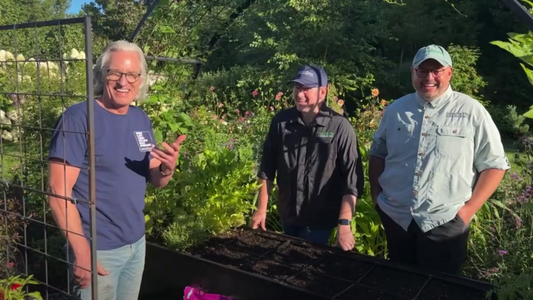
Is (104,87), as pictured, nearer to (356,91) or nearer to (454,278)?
(454,278)

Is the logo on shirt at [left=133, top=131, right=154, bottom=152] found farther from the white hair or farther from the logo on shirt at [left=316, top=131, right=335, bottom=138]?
the logo on shirt at [left=316, top=131, right=335, bottom=138]

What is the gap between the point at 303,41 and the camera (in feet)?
47.4

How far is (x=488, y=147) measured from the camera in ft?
7.88

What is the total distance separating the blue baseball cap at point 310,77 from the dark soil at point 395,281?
3.53 feet

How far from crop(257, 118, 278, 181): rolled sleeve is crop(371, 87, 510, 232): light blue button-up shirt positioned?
2.48ft

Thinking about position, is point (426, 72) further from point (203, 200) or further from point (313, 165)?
point (203, 200)

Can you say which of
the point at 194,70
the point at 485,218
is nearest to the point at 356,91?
the point at 194,70

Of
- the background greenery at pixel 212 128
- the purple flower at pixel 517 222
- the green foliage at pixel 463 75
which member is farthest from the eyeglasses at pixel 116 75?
the green foliage at pixel 463 75

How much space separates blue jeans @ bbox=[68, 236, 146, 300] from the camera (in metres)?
2.07

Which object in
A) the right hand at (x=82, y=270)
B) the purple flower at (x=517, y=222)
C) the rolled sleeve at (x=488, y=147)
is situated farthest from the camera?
the purple flower at (x=517, y=222)

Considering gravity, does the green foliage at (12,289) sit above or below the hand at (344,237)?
below

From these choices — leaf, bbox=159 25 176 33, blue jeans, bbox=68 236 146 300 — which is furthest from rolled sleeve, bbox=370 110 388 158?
leaf, bbox=159 25 176 33

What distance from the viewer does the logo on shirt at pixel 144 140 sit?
2.15 metres

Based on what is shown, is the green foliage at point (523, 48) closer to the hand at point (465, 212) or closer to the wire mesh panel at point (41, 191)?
the hand at point (465, 212)
